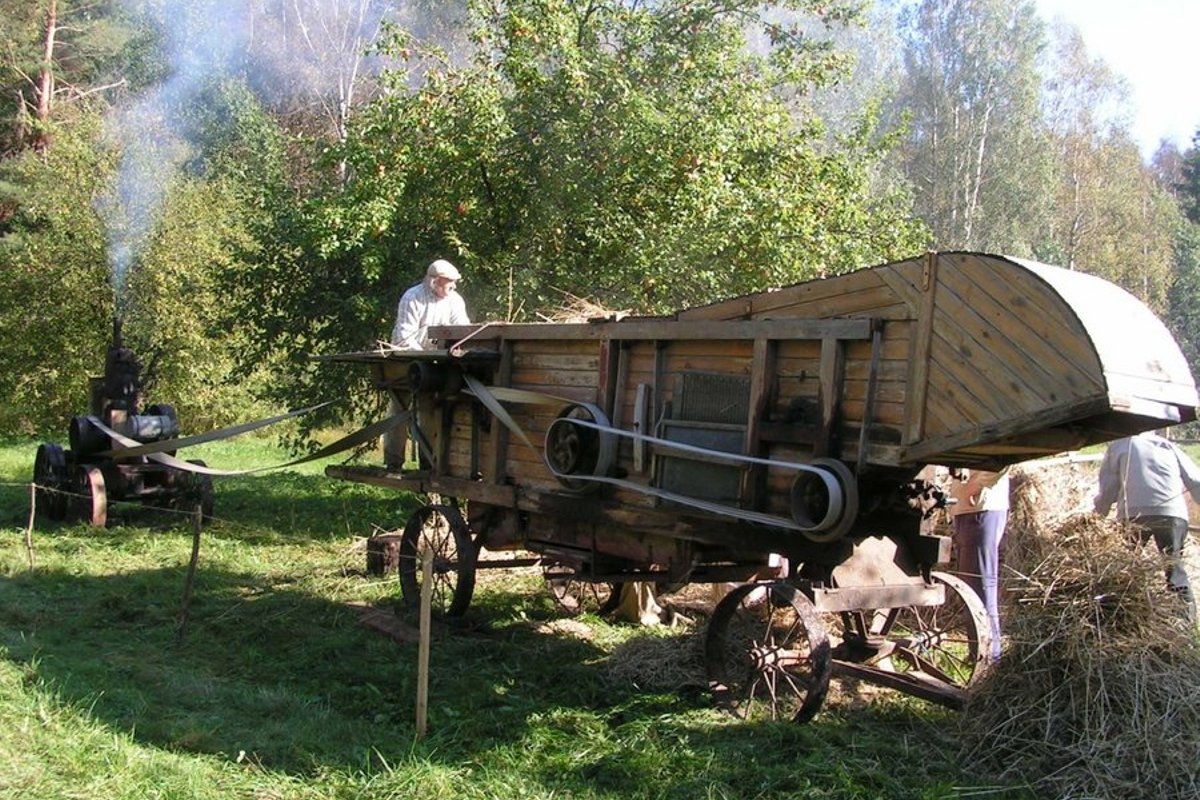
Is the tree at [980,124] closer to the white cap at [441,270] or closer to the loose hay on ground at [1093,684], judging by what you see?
the white cap at [441,270]

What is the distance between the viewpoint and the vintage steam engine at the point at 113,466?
11716 millimetres

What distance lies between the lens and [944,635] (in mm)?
7207

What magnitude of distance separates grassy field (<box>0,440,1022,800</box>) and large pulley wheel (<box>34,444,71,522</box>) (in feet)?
8.07

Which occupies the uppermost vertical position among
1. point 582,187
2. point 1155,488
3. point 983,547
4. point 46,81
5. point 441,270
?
point 46,81

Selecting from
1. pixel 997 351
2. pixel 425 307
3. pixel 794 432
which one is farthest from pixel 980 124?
pixel 997 351

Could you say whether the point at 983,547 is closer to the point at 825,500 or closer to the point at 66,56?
the point at 825,500

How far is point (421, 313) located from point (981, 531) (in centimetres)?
435

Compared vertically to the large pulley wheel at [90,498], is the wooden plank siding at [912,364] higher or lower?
higher

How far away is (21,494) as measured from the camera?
13633 mm

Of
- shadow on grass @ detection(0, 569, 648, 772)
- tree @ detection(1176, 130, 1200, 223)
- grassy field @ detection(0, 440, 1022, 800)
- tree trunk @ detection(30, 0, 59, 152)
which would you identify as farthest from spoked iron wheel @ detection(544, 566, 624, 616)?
tree @ detection(1176, 130, 1200, 223)

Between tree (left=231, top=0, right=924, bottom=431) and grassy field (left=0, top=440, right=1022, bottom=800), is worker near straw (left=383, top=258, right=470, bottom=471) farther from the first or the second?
tree (left=231, top=0, right=924, bottom=431)

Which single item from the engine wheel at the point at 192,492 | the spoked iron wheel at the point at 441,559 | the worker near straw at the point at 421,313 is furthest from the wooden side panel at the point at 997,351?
the engine wheel at the point at 192,492

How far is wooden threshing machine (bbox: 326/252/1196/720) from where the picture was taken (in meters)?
4.32

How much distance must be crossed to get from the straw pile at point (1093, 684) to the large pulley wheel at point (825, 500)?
1.06 m
